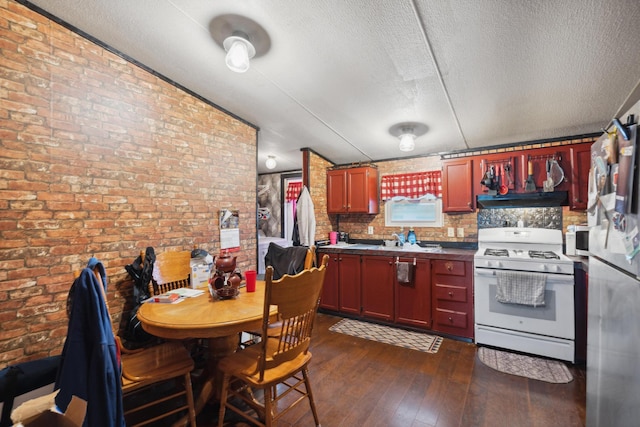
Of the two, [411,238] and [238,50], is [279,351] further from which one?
[411,238]

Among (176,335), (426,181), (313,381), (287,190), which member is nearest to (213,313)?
(176,335)

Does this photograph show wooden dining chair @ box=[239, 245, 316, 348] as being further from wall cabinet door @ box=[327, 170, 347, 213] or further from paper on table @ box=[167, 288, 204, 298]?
wall cabinet door @ box=[327, 170, 347, 213]

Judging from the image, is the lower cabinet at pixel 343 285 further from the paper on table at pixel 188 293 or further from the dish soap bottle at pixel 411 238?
the paper on table at pixel 188 293

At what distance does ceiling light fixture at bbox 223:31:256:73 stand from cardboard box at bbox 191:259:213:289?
1.60m

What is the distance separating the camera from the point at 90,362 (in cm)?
103

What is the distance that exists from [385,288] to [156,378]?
8.39 ft

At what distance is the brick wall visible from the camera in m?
1.71

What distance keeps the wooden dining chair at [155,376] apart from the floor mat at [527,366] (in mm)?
→ 2475

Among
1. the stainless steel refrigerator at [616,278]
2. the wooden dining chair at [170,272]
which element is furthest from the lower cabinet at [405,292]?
the wooden dining chair at [170,272]

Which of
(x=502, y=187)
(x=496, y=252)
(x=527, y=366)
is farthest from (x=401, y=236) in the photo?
(x=527, y=366)

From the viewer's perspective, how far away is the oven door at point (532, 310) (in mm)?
2525

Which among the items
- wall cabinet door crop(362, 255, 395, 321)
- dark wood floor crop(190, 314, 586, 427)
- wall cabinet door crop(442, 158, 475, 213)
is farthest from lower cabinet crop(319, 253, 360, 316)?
wall cabinet door crop(442, 158, 475, 213)

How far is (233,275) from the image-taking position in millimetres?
1964

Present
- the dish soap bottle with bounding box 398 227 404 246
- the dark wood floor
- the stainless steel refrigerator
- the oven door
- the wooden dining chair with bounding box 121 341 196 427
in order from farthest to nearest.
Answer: the dish soap bottle with bounding box 398 227 404 246, the oven door, the dark wood floor, the wooden dining chair with bounding box 121 341 196 427, the stainless steel refrigerator
